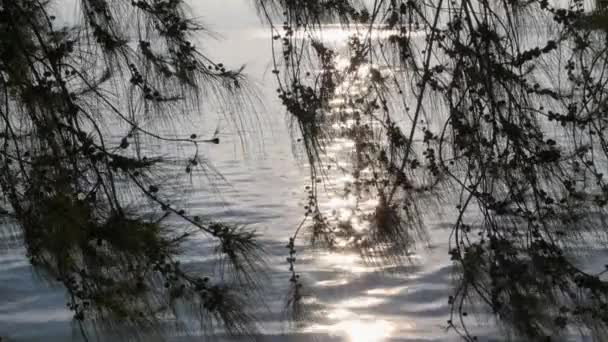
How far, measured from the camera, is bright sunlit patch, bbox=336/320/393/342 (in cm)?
349

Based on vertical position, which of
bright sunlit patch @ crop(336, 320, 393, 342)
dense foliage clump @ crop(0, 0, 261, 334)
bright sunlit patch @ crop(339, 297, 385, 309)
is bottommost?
bright sunlit patch @ crop(336, 320, 393, 342)

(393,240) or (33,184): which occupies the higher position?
(33,184)

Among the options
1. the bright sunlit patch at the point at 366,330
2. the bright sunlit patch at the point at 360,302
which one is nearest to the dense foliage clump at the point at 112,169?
the bright sunlit patch at the point at 366,330

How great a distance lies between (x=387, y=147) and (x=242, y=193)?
446cm

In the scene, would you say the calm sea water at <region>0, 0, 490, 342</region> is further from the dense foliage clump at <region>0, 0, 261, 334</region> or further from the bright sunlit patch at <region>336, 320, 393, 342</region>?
the dense foliage clump at <region>0, 0, 261, 334</region>

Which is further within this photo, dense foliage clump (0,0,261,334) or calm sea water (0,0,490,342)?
calm sea water (0,0,490,342)

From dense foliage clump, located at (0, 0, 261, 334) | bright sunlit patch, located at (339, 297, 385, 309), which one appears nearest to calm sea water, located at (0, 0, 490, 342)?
bright sunlit patch, located at (339, 297, 385, 309)

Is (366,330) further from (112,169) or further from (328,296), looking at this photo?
(112,169)

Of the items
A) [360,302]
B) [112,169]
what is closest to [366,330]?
[360,302]

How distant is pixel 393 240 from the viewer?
6.09 ft

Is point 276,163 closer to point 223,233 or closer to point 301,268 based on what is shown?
point 301,268

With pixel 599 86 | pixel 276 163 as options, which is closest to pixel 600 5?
pixel 599 86

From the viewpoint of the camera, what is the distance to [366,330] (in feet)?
11.8

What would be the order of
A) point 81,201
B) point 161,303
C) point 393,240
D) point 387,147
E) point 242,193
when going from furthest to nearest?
Result: point 242,193, point 387,147, point 393,240, point 161,303, point 81,201
